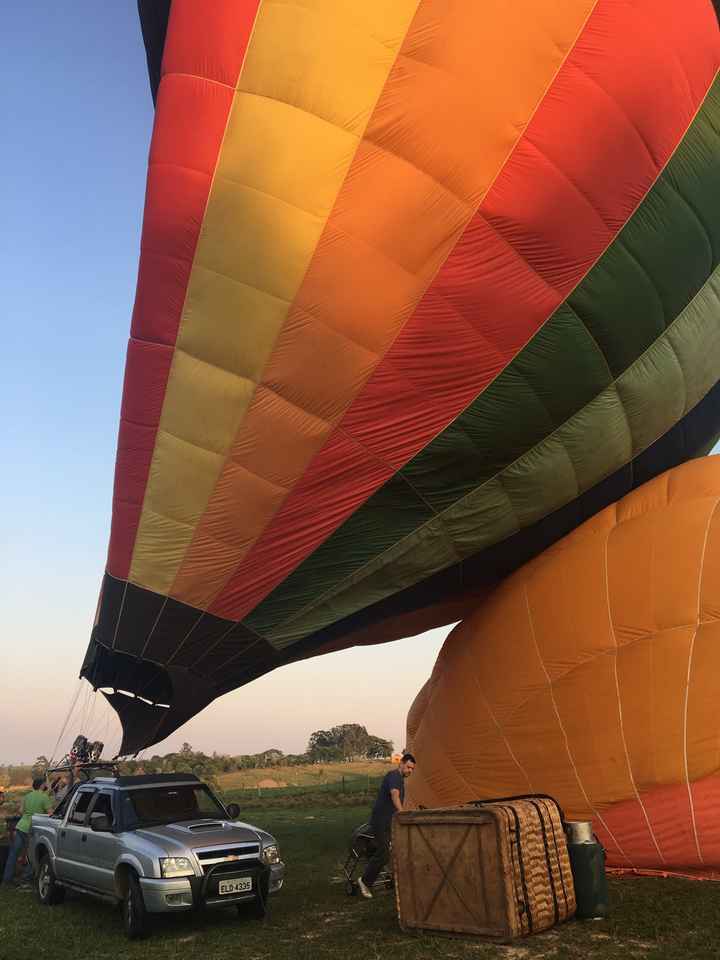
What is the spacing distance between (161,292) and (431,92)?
3.62 metres

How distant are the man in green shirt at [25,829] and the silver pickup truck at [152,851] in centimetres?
162

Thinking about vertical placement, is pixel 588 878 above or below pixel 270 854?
below

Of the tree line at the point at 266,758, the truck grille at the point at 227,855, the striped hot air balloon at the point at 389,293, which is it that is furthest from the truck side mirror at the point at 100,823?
the tree line at the point at 266,758

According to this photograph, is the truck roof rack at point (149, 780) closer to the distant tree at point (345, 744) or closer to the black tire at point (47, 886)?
the black tire at point (47, 886)

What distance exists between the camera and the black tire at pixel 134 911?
7609 mm

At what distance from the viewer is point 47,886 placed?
974cm

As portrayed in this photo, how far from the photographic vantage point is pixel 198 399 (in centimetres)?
971

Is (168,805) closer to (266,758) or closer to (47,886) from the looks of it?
(47,886)

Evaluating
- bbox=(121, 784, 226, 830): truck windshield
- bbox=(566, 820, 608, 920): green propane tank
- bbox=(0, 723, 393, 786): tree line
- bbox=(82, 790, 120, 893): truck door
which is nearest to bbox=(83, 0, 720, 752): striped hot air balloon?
bbox=(121, 784, 226, 830): truck windshield

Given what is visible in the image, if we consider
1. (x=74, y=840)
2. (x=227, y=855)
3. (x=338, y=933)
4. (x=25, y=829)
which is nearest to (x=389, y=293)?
(x=227, y=855)

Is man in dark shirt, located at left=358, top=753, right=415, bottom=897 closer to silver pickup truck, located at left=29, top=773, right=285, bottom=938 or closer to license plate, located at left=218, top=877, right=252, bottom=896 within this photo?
silver pickup truck, located at left=29, top=773, right=285, bottom=938

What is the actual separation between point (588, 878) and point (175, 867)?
3609 mm

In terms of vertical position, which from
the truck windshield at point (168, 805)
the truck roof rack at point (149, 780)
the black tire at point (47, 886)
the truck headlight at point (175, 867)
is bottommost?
the black tire at point (47, 886)

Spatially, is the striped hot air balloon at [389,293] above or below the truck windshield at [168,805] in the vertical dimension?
above
